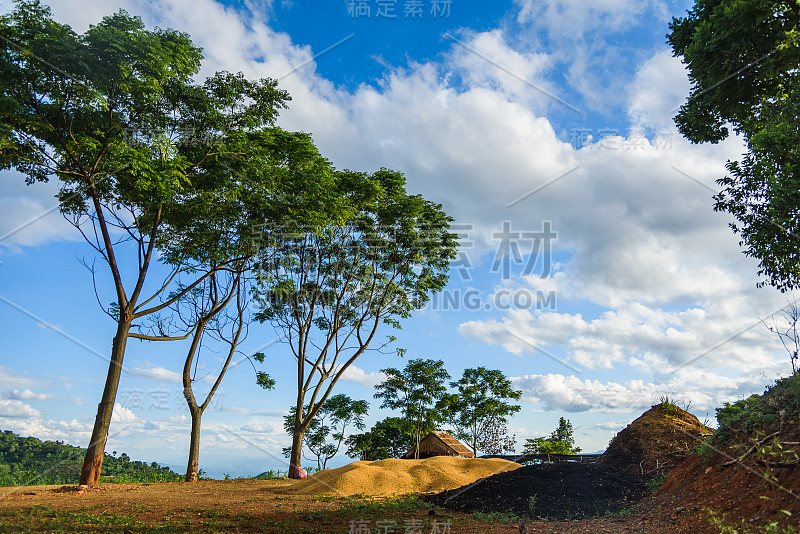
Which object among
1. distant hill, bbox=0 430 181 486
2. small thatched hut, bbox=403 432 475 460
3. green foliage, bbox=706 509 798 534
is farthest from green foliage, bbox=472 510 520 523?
small thatched hut, bbox=403 432 475 460

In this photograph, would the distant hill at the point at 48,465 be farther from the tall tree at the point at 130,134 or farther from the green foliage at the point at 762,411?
the green foliage at the point at 762,411

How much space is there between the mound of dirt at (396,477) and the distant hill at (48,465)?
598 centimetres

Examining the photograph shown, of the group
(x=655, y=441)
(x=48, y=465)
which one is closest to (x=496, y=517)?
(x=655, y=441)

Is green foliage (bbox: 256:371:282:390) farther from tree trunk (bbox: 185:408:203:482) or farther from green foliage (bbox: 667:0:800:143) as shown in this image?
green foliage (bbox: 667:0:800:143)

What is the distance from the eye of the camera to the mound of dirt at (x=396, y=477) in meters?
11.7

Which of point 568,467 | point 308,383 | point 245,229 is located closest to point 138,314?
point 245,229

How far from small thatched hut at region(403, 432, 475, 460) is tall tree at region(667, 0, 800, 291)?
16551 mm

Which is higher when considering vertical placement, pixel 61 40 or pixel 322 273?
pixel 61 40

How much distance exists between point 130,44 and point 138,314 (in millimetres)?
6597

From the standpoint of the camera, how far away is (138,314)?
1295 cm

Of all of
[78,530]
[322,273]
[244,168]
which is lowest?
[78,530]

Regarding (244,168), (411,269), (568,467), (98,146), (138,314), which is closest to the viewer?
(568,467)

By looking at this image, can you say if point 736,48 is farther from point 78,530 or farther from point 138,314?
point 138,314

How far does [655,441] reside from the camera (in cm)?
1126
